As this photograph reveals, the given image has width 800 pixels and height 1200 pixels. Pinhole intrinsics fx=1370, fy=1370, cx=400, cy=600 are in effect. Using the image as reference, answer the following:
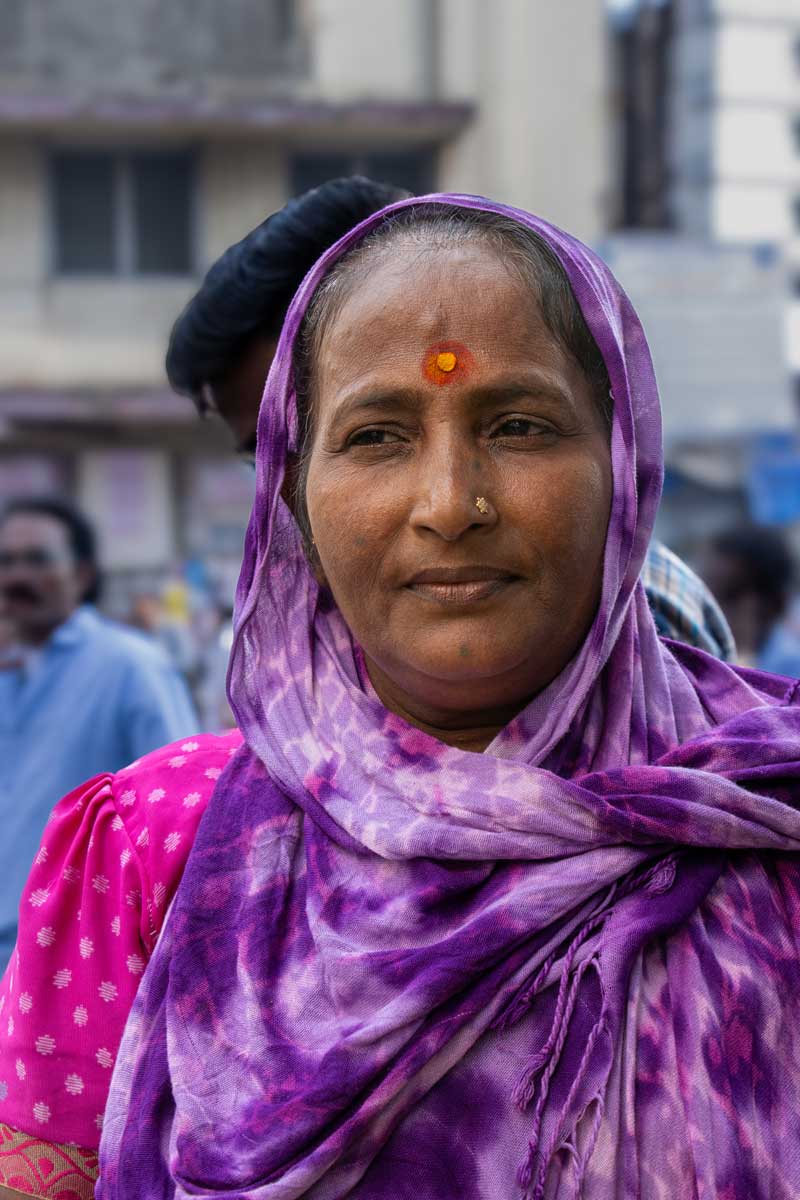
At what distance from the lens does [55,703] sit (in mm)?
3980

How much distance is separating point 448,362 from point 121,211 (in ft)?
42.8

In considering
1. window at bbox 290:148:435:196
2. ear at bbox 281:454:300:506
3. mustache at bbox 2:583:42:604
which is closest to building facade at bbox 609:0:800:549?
window at bbox 290:148:435:196

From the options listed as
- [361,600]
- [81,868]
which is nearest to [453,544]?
[361,600]

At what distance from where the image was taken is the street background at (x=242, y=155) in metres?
13.0

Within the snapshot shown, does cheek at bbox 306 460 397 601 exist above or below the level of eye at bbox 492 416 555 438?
below

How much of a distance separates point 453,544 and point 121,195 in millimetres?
13129

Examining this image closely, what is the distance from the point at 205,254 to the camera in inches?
539

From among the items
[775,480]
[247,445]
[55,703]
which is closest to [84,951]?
[247,445]

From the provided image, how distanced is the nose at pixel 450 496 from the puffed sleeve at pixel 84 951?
436mm

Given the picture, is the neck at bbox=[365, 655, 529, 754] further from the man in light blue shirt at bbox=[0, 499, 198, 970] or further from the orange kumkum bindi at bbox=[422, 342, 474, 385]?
the man in light blue shirt at bbox=[0, 499, 198, 970]

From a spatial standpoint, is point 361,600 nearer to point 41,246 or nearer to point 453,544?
point 453,544

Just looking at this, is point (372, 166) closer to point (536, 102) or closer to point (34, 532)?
point (536, 102)

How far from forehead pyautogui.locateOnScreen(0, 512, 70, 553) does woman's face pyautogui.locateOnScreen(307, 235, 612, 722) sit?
3149mm

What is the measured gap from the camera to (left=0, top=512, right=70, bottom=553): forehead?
4422mm
